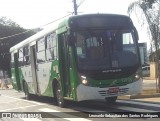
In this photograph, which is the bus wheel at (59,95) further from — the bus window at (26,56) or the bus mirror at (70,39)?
the bus window at (26,56)

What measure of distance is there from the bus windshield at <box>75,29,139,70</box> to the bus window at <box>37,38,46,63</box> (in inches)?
168

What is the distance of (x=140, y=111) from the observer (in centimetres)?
1395

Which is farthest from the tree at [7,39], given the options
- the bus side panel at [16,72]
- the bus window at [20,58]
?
the bus window at [20,58]

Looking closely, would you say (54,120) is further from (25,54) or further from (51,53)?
(25,54)

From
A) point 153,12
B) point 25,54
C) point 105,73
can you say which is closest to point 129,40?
point 105,73

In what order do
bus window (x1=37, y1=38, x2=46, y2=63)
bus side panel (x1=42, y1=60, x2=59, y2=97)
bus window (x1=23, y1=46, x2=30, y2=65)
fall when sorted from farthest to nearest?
bus window (x1=23, y1=46, x2=30, y2=65)
bus window (x1=37, y1=38, x2=46, y2=63)
bus side panel (x1=42, y1=60, x2=59, y2=97)

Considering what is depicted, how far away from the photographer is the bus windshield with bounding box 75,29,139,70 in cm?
1465

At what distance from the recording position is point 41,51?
19.3 metres

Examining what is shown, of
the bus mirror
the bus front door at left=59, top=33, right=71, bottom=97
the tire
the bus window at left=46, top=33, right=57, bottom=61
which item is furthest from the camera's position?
the bus window at left=46, top=33, right=57, bottom=61

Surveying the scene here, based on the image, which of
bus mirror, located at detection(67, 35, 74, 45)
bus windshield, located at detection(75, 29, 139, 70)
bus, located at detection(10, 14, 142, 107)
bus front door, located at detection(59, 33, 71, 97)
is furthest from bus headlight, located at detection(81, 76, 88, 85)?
bus mirror, located at detection(67, 35, 74, 45)

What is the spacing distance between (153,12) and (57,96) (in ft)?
35.8

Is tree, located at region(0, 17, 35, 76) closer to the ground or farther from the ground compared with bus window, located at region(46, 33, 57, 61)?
closer to the ground

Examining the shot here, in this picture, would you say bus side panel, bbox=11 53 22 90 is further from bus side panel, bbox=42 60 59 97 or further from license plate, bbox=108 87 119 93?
license plate, bbox=108 87 119 93

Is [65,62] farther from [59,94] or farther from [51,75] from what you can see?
[51,75]
